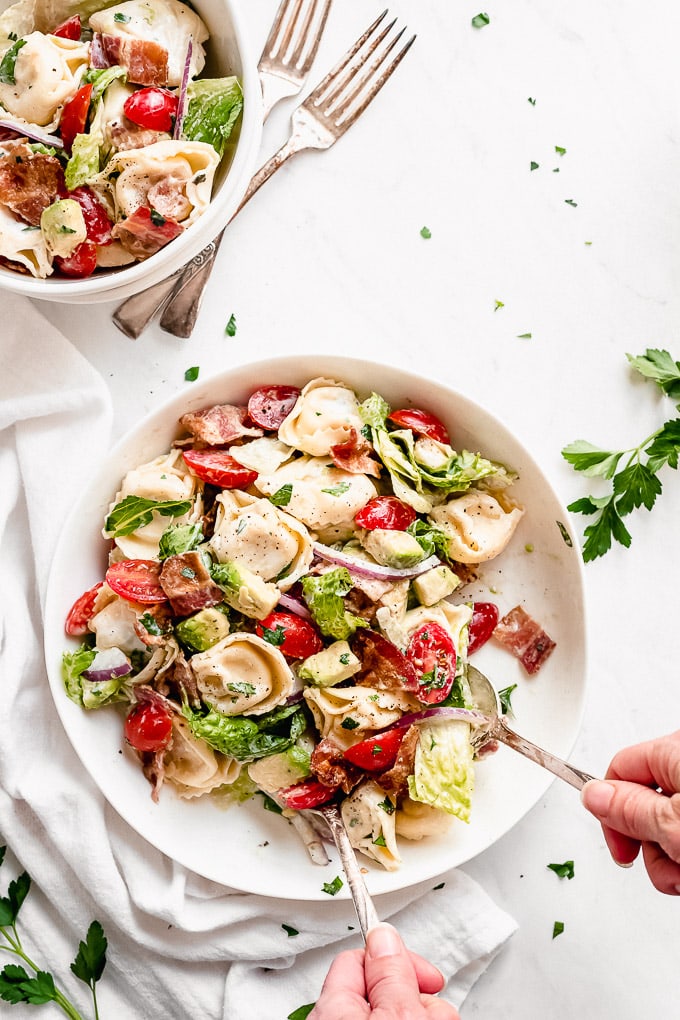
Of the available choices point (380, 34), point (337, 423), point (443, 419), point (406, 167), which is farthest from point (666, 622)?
point (380, 34)

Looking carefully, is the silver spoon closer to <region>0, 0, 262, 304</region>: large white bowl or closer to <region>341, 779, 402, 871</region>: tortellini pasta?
<region>341, 779, 402, 871</region>: tortellini pasta

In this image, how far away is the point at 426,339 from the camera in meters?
3.30

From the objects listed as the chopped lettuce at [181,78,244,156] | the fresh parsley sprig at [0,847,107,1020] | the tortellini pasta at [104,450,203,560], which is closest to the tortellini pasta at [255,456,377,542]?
the tortellini pasta at [104,450,203,560]

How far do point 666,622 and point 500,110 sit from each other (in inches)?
77.0

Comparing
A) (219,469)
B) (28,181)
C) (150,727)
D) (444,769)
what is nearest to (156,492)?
(219,469)

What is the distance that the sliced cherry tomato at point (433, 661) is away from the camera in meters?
2.79

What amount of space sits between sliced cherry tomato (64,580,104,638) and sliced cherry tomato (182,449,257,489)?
1.69ft

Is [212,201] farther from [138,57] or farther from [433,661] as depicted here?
[433,661]

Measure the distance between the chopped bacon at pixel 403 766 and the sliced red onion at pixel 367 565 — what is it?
18.7 inches

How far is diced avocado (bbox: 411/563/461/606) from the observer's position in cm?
288

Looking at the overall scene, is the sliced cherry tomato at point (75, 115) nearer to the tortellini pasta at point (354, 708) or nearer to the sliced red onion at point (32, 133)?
the sliced red onion at point (32, 133)

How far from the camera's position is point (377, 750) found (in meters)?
2.85

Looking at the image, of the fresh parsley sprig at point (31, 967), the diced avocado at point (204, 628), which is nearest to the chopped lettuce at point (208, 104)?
the diced avocado at point (204, 628)

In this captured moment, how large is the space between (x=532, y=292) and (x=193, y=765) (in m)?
2.02
